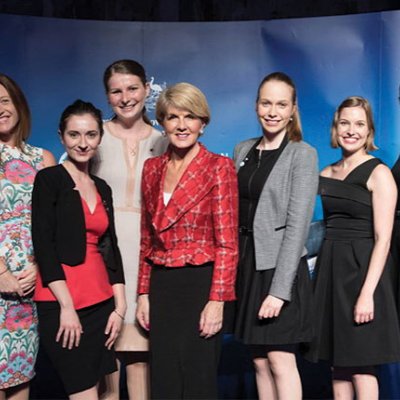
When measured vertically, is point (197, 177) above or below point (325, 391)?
above

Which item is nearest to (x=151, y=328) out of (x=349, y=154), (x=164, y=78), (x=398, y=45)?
(x=349, y=154)

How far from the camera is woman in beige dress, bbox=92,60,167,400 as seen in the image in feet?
10.8

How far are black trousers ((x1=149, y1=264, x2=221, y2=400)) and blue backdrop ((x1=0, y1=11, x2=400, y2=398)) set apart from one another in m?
1.73

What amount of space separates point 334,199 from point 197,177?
2.40ft

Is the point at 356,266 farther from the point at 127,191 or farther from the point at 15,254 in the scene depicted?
the point at 15,254

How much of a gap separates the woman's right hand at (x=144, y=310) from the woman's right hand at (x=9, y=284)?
0.48m

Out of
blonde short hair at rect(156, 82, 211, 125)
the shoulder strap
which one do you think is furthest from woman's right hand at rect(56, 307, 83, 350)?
the shoulder strap

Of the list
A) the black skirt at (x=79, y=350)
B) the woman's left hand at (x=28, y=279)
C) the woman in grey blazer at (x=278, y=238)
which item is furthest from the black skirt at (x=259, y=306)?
the woman's left hand at (x=28, y=279)

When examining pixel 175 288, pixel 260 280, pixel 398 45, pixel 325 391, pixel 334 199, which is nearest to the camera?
pixel 175 288

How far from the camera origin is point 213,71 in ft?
14.3

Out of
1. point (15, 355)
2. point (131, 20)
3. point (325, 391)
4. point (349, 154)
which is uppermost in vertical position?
point (131, 20)

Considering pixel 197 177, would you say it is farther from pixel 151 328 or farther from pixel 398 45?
pixel 398 45

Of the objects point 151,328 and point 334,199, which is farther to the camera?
point 334,199

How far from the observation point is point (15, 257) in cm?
302
